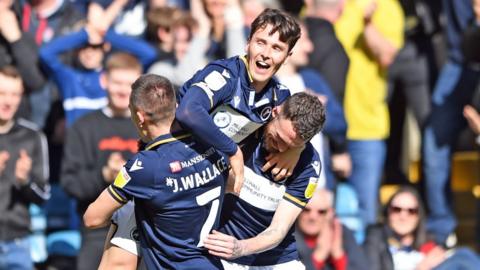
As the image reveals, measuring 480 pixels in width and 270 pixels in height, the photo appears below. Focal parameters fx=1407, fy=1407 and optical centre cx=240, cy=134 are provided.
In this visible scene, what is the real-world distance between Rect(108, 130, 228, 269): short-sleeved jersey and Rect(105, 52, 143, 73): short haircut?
3101mm

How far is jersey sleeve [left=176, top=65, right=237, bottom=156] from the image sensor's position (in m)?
7.25

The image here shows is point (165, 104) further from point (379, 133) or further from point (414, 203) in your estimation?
point (379, 133)

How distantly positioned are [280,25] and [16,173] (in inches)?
136

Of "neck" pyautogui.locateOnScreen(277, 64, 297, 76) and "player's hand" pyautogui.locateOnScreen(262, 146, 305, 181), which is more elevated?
"player's hand" pyautogui.locateOnScreen(262, 146, 305, 181)

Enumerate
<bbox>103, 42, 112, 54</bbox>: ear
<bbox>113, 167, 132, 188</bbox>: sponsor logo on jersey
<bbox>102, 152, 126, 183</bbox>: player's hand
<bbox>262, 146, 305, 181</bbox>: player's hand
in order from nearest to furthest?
<bbox>113, 167, 132, 188</bbox>: sponsor logo on jersey, <bbox>262, 146, 305, 181</bbox>: player's hand, <bbox>102, 152, 126, 183</bbox>: player's hand, <bbox>103, 42, 112, 54</bbox>: ear

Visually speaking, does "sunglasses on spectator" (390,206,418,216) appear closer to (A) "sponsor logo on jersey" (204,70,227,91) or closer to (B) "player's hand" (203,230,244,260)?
(B) "player's hand" (203,230,244,260)

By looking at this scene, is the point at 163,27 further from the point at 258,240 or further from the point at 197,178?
the point at 197,178

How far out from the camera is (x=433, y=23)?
12.0 metres

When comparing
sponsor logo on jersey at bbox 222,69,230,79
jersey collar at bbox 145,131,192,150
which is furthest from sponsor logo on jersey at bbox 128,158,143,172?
sponsor logo on jersey at bbox 222,69,230,79

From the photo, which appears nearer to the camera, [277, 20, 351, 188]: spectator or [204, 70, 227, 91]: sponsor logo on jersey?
[204, 70, 227, 91]: sponsor logo on jersey

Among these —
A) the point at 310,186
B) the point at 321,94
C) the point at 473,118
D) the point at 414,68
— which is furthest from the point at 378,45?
the point at 310,186

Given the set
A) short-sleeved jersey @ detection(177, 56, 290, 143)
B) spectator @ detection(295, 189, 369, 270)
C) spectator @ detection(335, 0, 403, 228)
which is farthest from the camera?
spectator @ detection(335, 0, 403, 228)

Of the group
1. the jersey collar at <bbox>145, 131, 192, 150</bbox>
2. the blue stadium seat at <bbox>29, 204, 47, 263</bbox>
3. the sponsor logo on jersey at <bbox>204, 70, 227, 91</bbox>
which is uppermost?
the sponsor logo on jersey at <bbox>204, 70, 227, 91</bbox>

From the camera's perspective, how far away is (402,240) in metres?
10.4
